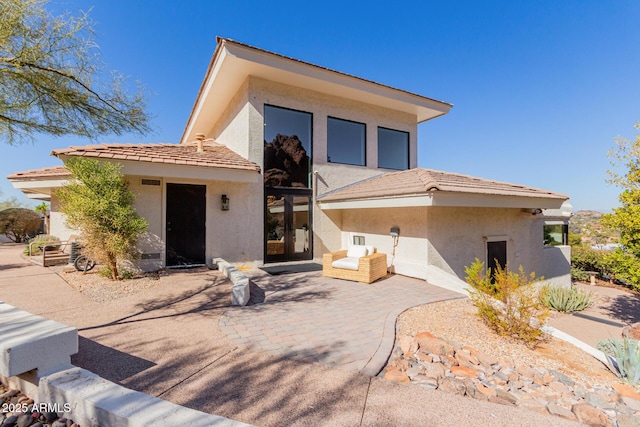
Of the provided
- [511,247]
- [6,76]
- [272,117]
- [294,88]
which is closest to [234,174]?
[272,117]

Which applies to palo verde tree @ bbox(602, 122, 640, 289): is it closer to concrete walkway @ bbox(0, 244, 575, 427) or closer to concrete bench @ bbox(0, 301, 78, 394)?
concrete walkway @ bbox(0, 244, 575, 427)

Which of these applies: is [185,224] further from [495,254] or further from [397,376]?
[495,254]

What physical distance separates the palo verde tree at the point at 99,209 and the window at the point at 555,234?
823 inches

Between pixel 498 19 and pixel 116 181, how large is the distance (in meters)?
18.4

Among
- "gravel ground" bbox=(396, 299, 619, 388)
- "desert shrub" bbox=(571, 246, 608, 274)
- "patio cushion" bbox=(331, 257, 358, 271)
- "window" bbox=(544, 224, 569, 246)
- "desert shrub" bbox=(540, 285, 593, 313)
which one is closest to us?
"gravel ground" bbox=(396, 299, 619, 388)

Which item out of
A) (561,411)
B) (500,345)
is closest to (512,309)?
(500,345)

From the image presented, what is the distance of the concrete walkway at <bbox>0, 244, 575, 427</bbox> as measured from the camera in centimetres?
280

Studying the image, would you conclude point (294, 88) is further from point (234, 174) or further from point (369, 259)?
point (369, 259)

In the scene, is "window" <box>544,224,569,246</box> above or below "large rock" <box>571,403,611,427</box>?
above

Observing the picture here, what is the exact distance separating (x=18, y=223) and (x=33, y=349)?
2749 centimetres

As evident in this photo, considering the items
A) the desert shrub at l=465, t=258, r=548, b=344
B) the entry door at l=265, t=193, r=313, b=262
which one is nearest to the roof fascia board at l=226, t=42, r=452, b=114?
the entry door at l=265, t=193, r=313, b=262

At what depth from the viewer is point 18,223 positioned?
69.4ft

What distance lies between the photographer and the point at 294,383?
130 inches

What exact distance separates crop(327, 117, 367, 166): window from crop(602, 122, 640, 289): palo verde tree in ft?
29.5
